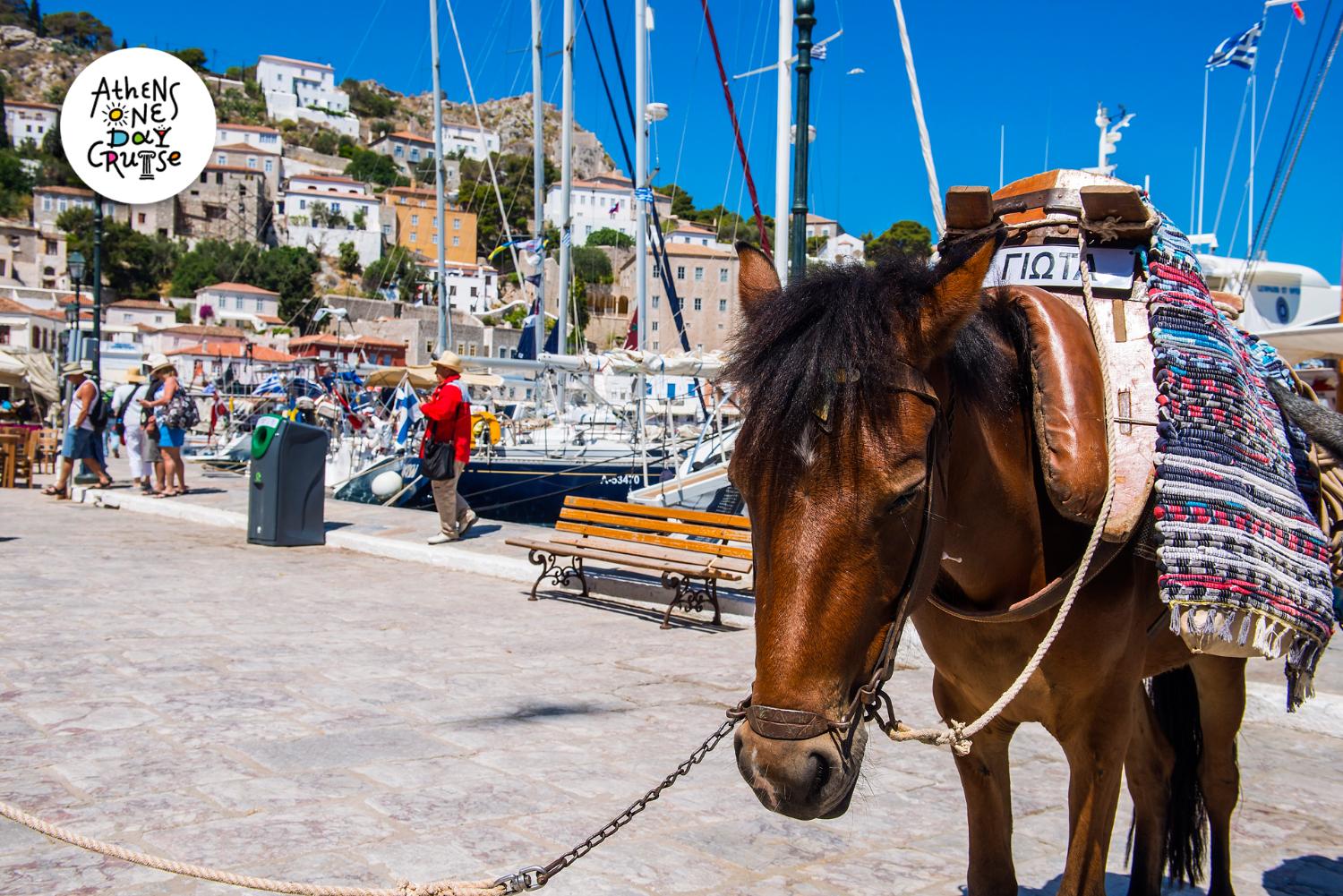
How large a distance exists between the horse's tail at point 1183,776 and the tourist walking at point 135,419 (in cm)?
1556

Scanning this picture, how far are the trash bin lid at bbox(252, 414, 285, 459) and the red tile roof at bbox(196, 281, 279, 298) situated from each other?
108 m

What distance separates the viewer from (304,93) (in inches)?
6900

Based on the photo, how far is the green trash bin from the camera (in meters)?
→ 12.0

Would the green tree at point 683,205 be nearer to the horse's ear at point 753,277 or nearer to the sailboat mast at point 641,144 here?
the sailboat mast at point 641,144

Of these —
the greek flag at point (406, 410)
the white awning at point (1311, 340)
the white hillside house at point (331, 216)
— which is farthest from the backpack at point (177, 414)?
the white hillside house at point (331, 216)

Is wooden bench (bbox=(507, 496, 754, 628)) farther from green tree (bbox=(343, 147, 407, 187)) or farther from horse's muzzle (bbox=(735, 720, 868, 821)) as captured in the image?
green tree (bbox=(343, 147, 407, 187))

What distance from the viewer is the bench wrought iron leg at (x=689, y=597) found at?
8445mm

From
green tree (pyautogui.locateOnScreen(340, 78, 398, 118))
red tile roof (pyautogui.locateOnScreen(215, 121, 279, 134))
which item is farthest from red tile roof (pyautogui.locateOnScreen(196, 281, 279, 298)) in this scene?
green tree (pyautogui.locateOnScreen(340, 78, 398, 118))

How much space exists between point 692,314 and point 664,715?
69.9 m

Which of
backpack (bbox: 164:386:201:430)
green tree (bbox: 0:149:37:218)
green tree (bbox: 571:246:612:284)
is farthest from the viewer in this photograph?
green tree (bbox: 0:149:37:218)

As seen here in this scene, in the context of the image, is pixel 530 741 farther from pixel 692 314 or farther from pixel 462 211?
pixel 462 211

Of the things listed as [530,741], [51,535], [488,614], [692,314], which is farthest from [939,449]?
[692,314]

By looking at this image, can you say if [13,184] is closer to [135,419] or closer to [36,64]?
[36,64]

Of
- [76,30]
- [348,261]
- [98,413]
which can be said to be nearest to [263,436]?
[98,413]
